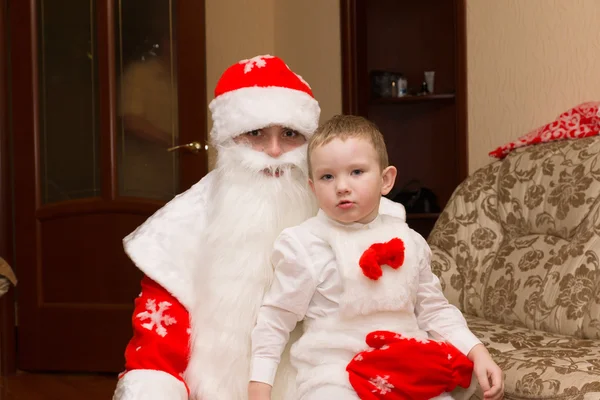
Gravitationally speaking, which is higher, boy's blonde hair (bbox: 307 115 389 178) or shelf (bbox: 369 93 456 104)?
shelf (bbox: 369 93 456 104)

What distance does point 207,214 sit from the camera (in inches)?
64.8

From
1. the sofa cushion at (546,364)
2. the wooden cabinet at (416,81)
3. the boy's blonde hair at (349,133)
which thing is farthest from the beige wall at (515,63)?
the boy's blonde hair at (349,133)

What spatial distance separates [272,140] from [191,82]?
193 cm

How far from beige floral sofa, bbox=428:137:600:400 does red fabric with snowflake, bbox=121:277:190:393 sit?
741mm

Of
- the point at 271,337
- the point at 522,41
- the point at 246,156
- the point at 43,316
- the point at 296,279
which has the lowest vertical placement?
the point at 43,316

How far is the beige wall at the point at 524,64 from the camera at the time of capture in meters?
2.80

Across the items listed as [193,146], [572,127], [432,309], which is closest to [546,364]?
[432,309]

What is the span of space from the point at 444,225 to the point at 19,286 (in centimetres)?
229

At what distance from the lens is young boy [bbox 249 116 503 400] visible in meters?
1.27

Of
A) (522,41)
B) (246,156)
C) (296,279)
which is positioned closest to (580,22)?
(522,41)

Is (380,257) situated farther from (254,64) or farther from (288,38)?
(288,38)

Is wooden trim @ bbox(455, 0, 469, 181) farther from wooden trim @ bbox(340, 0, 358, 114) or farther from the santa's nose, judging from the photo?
the santa's nose

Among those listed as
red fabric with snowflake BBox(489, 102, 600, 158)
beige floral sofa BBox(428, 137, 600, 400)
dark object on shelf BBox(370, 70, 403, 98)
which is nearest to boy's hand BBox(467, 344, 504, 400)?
beige floral sofa BBox(428, 137, 600, 400)

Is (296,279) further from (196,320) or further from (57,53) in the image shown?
(57,53)
